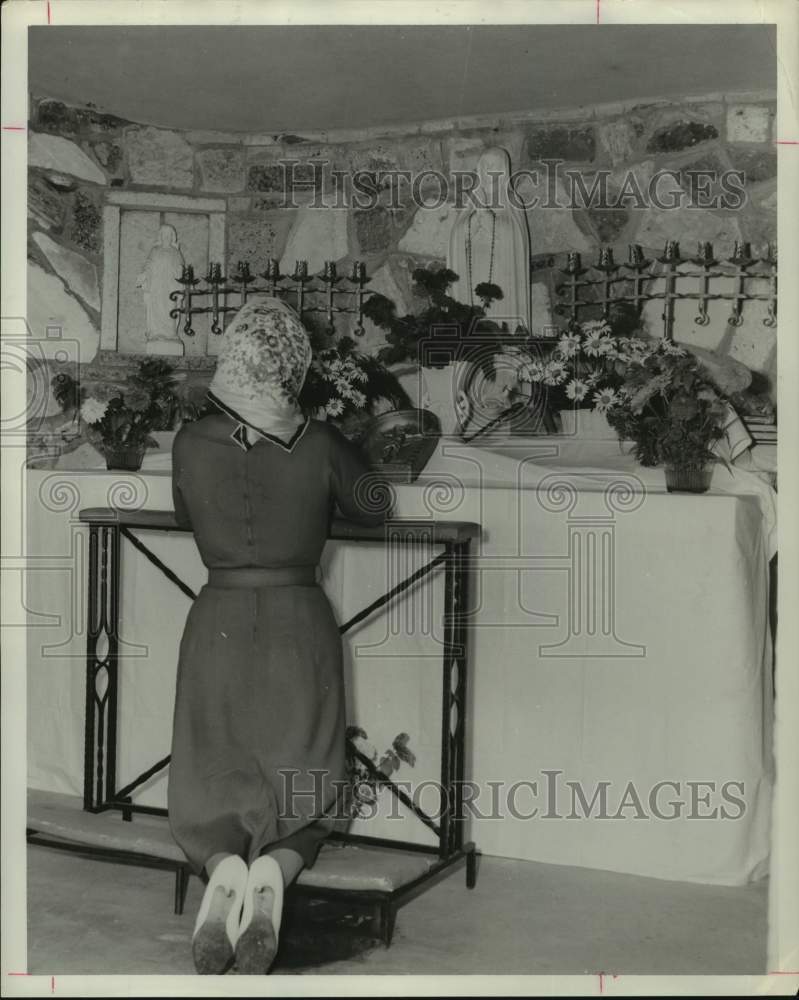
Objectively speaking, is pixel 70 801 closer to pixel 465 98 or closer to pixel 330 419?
pixel 330 419

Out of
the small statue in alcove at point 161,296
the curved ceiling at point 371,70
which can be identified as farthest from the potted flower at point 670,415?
the small statue in alcove at point 161,296

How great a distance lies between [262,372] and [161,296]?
1609mm

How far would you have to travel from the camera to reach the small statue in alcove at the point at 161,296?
4562 millimetres

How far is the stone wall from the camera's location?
14.1 feet

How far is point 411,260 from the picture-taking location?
4.84 metres

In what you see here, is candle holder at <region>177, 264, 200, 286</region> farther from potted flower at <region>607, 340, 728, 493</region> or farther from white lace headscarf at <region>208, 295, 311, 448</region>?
potted flower at <region>607, 340, 728, 493</region>

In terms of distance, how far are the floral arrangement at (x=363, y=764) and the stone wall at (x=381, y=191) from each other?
1.70 meters

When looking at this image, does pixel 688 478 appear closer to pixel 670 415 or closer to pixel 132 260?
pixel 670 415

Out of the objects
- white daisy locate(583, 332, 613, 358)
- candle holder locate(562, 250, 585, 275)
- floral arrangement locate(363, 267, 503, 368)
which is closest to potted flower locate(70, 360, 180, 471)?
floral arrangement locate(363, 267, 503, 368)

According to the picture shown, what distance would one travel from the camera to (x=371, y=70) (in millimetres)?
4125

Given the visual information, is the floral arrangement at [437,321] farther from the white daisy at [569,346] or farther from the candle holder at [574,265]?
the white daisy at [569,346]

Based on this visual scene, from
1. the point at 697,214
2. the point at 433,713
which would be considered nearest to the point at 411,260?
the point at 697,214

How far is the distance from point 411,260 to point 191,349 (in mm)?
910

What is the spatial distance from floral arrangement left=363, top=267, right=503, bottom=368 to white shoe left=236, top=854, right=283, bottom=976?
1925 millimetres
